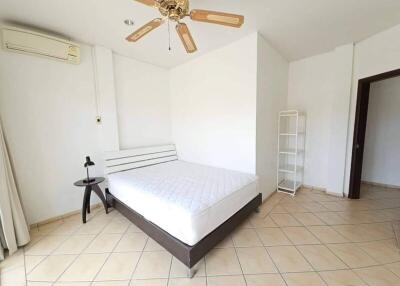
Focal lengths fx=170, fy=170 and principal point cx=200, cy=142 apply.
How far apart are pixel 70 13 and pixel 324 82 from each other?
4.13m

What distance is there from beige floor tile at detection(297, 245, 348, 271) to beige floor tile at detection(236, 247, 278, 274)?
1.34ft

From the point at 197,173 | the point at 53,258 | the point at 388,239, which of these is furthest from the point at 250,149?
the point at 53,258

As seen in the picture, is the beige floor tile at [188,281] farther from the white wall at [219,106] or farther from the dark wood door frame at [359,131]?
the dark wood door frame at [359,131]

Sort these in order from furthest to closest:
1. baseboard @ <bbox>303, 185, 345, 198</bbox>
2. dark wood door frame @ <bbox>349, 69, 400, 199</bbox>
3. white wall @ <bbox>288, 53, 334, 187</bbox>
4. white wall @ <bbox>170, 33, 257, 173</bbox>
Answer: white wall @ <bbox>288, 53, 334, 187</bbox>, baseboard @ <bbox>303, 185, 345, 198</bbox>, dark wood door frame @ <bbox>349, 69, 400, 199</bbox>, white wall @ <bbox>170, 33, 257, 173</bbox>

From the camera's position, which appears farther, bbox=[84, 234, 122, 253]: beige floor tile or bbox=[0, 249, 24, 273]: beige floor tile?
bbox=[84, 234, 122, 253]: beige floor tile

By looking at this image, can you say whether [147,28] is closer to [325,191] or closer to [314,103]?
[314,103]

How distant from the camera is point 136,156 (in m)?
3.27

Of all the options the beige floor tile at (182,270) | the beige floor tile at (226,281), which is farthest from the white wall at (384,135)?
the beige floor tile at (182,270)

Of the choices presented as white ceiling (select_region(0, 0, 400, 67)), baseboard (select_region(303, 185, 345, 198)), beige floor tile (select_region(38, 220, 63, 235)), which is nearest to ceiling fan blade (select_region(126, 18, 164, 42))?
white ceiling (select_region(0, 0, 400, 67))

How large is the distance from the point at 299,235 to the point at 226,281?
117 centimetres

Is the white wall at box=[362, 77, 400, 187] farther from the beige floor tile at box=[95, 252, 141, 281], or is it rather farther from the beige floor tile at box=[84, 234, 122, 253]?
the beige floor tile at box=[84, 234, 122, 253]

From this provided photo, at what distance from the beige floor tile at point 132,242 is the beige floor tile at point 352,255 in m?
2.15

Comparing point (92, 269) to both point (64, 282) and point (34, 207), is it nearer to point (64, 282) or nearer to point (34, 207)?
point (64, 282)

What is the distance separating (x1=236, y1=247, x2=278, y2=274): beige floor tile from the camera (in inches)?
64.2
